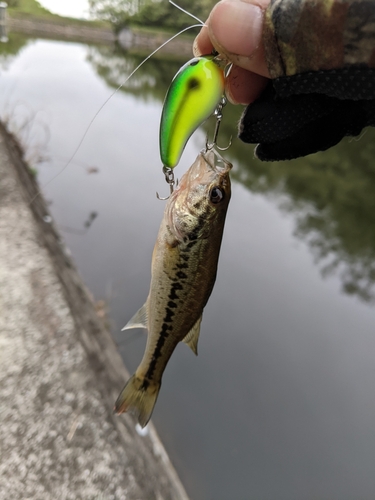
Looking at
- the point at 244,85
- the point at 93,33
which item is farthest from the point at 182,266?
the point at 93,33

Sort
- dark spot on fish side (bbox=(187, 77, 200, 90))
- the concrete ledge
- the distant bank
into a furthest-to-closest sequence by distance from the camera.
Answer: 1. the distant bank
2. the concrete ledge
3. dark spot on fish side (bbox=(187, 77, 200, 90))

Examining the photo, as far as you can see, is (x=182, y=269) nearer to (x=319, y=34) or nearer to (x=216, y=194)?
(x=216, y=194)

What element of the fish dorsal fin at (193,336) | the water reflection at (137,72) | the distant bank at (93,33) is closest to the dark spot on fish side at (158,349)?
the fish dorsal fin at (193,336)

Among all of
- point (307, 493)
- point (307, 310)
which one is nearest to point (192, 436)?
point (307, 493)

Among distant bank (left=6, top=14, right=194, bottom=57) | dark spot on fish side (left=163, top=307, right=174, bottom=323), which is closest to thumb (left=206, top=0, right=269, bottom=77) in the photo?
dark spot on fish side (left=163, top=307, right=174, bottom=323)

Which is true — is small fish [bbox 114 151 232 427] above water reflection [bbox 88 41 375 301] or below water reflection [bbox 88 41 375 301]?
above

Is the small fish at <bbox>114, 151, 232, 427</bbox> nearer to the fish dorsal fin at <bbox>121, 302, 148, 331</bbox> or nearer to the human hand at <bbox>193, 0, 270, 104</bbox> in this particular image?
the fish dorsal fin at <bbox>121, 302, 148, 331</bbox>

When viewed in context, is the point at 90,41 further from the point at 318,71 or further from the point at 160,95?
the point at 318,71
